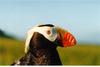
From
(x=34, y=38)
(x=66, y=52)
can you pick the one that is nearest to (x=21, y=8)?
(x=34, y=38)

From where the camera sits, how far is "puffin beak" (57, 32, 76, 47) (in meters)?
2.11

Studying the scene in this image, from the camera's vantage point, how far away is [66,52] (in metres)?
2.12

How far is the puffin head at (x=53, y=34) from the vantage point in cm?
211

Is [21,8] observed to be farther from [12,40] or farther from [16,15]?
[12,40]

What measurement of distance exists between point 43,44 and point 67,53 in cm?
16

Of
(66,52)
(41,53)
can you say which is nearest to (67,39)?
(66,52)

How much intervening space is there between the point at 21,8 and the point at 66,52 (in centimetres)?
39

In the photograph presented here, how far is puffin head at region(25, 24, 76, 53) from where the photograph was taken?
211cm

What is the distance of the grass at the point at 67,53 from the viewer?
6.89 ft

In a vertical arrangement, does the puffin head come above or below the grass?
above

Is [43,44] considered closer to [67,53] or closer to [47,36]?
[47,36]

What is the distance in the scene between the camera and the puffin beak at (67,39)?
83.1 inches

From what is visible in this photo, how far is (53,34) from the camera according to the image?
2.11m

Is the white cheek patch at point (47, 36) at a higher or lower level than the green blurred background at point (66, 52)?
higher
